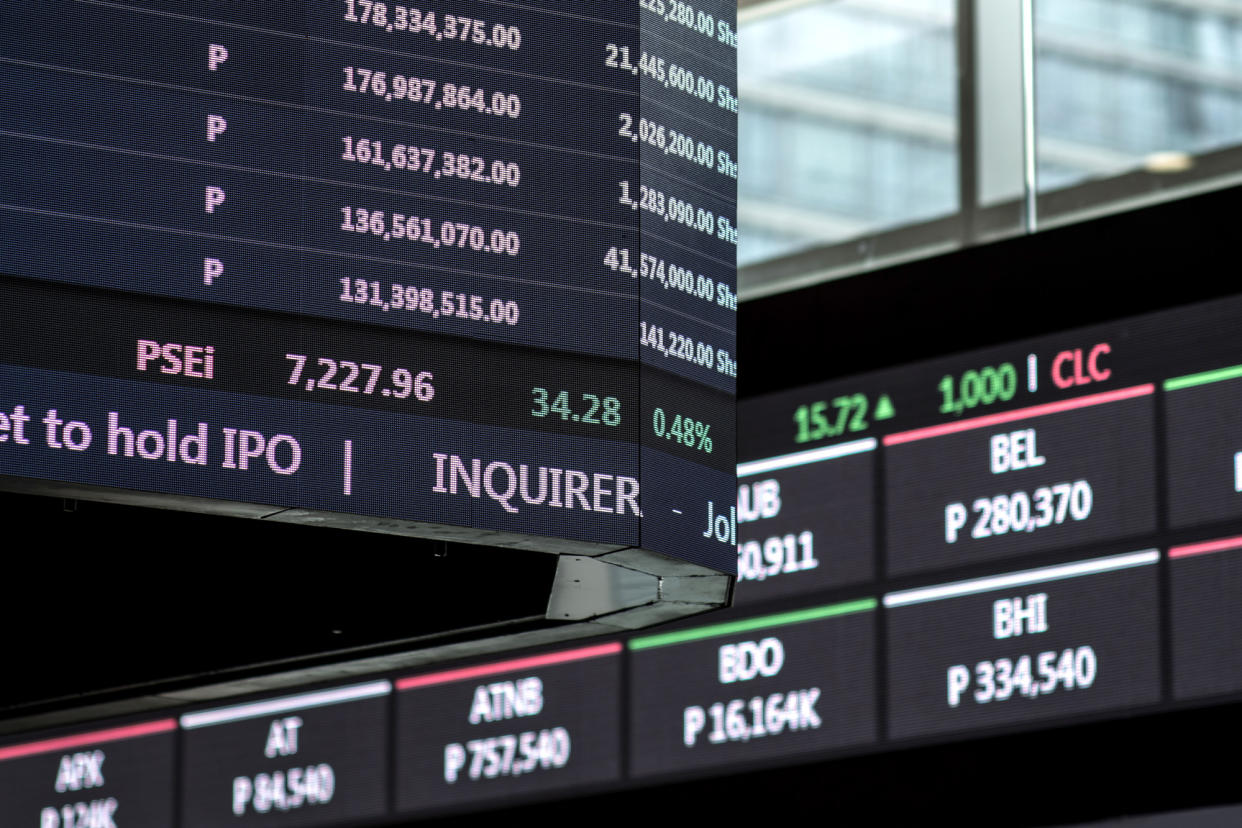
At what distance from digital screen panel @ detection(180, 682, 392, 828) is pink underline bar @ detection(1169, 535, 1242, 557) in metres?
2.51

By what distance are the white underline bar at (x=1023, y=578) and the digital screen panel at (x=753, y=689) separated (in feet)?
0.40

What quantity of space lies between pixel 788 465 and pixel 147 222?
2925 mm

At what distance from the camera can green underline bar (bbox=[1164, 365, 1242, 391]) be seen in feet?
22.1

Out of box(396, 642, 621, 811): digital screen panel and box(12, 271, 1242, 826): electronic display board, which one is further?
box(396, 642, 621, 811): digital screen panel

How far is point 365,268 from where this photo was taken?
17.0ft

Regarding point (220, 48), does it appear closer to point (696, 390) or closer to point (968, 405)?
point (696, 390)

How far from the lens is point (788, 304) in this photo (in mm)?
8016

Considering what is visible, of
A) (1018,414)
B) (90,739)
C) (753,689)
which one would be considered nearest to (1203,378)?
(1018,414)

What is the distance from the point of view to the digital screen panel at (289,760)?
8047 millimetres

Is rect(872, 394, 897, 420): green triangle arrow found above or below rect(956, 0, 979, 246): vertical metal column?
below

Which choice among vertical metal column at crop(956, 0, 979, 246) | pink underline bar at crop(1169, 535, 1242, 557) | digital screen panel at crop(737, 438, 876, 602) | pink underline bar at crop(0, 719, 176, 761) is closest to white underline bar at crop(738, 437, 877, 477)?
digital screen panel at crop(737, 438, 876, 602)

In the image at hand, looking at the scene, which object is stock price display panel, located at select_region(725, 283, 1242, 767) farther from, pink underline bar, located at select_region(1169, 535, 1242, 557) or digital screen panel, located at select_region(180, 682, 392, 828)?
digital screen panel, located at select_region(180, 682, 392, 828)

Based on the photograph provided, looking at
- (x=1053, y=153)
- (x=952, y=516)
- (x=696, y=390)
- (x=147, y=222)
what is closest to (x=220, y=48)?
(x=147, y=222)

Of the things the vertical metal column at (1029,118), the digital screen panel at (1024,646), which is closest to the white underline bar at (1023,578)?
the digital screen panel at (1024,646)
